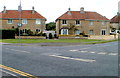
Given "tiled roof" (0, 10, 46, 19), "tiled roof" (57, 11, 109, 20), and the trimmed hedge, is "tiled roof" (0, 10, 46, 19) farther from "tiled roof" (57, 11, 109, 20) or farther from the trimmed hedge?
the trimmed hedge

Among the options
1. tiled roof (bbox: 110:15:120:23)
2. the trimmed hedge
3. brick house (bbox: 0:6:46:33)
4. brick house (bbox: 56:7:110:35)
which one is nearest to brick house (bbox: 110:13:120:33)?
tiled roof (bbox: 110:15:120:23)

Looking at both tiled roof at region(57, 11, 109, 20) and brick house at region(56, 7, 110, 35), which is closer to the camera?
brick house at region(56, 7, 110, 35)

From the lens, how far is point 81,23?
50.3 m

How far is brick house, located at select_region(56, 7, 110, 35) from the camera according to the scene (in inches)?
1950

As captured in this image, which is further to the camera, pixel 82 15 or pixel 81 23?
pixel 82 15

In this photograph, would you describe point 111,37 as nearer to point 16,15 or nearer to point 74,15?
point 74,15

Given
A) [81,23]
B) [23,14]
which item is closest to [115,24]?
[81,23]

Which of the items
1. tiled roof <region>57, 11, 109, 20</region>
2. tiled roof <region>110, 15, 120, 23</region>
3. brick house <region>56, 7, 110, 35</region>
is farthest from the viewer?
tiled roof <region>110, 15, 120, 23</region>

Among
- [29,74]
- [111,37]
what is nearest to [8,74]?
[29,74]

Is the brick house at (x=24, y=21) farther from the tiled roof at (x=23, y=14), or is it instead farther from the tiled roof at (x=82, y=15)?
the tiled roof at (x=82, y=15)

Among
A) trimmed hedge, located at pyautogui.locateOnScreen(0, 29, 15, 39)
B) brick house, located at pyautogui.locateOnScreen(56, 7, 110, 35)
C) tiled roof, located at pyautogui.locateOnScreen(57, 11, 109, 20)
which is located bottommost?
trimmed hedge, located at pyautogui.locateOnScreen(0, 29, 15, 39)

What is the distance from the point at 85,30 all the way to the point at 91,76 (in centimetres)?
4464

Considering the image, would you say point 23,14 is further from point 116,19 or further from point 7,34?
point 116,19

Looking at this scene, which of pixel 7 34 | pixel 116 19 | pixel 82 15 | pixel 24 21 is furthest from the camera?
pixel 116 19
